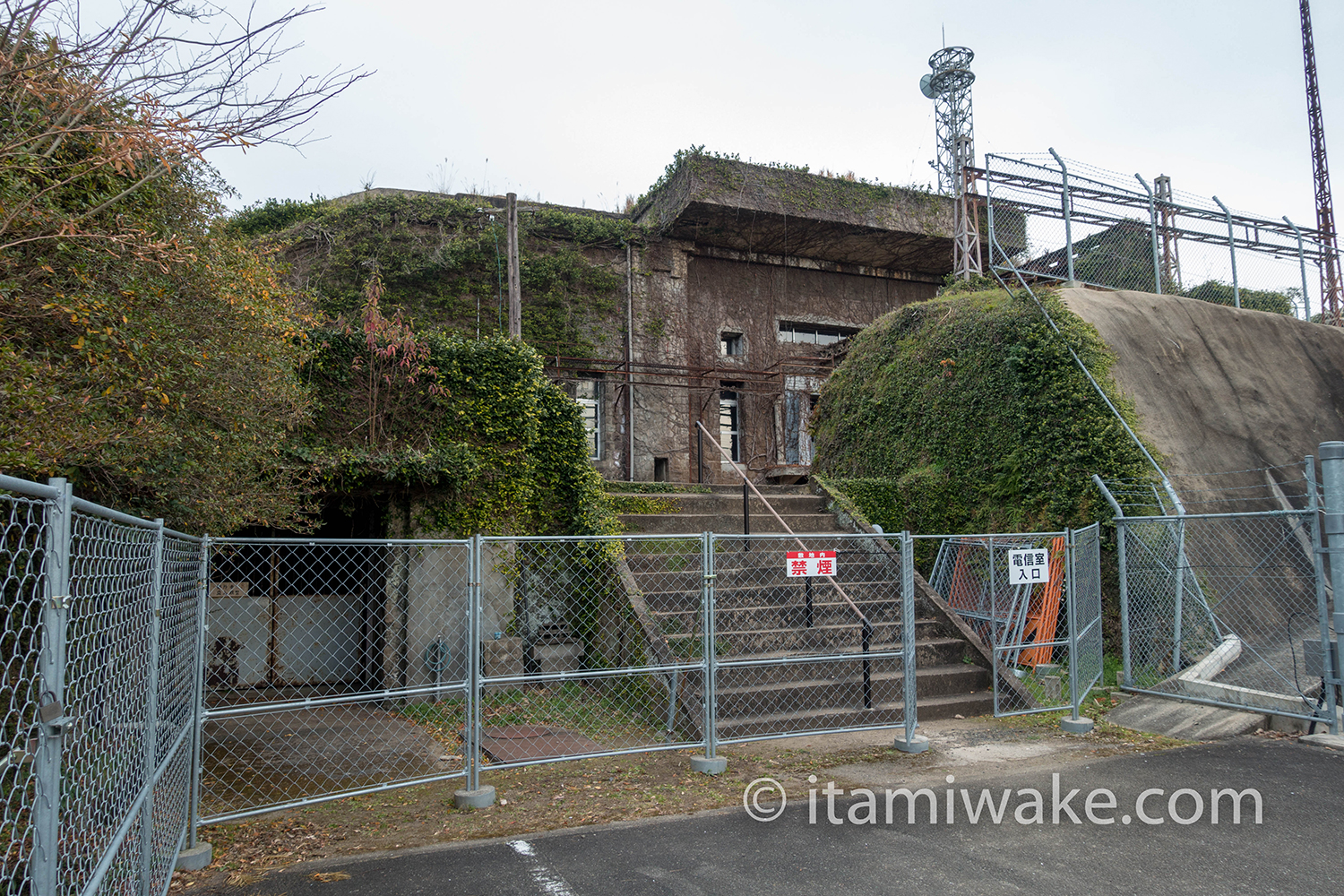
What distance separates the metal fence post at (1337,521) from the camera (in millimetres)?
6684

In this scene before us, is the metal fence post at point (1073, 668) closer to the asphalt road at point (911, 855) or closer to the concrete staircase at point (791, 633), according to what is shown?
the concrete staircase at point (791, 633)

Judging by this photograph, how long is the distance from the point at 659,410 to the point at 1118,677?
1143cm

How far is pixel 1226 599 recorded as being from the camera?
9039 mm

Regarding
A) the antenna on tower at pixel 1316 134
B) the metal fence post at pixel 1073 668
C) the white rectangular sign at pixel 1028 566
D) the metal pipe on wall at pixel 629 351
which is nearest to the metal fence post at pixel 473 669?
the white rectangular sign at pixel 1028 566

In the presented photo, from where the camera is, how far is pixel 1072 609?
23.2ft

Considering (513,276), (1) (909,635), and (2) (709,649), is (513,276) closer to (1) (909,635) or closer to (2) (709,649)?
(2) (709,649)

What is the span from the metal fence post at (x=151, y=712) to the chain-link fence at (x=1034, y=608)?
5.78m

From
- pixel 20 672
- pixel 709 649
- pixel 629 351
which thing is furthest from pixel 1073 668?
pixel 629 351

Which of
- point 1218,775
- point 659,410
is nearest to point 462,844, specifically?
point 1218,775

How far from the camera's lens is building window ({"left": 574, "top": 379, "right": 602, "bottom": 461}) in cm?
1750

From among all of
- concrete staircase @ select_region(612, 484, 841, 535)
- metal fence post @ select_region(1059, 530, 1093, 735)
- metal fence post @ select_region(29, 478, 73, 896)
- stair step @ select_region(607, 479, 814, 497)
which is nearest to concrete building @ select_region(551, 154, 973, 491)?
stair step @ select_region(607, 479, 814, 497)

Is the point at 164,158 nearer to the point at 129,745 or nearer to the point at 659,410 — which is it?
the point at 129,745

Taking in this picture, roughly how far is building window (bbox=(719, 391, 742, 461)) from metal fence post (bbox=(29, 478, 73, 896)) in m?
17.2

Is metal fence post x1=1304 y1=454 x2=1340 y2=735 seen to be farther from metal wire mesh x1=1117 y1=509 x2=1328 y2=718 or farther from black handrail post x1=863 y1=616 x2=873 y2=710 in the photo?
black handrail post x1=863 y1=616 x2=873 y2=710
